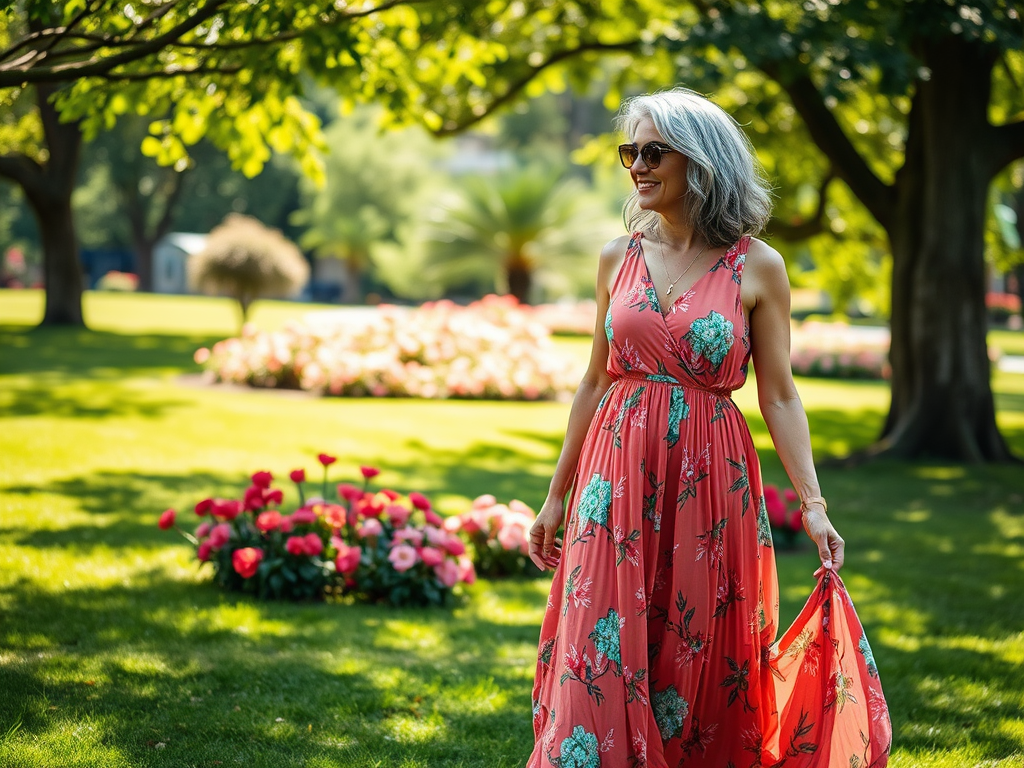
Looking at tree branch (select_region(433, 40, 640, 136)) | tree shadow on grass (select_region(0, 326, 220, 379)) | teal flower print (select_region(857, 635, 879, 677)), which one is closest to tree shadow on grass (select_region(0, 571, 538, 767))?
teal flower print (select_region(857, 635, 879, 677))

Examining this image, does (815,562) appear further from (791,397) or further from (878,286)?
(878,286)

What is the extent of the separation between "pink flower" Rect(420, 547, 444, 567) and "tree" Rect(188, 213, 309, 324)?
49.8 ft

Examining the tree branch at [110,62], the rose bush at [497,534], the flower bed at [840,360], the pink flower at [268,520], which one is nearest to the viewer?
the tree branch at [110,62]

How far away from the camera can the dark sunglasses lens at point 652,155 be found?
114 inches

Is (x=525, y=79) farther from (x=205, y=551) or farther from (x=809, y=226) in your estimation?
(x=205, y=551)

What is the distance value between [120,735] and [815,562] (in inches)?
196

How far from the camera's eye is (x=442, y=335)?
15828 millimetres

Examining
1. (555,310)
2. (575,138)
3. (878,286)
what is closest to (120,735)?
(878,286)

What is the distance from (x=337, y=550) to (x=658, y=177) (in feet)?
10.9

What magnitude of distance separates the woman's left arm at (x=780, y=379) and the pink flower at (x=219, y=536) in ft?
11.0

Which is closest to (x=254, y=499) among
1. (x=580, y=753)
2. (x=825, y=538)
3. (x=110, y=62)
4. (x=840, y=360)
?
(x=110, y=62)

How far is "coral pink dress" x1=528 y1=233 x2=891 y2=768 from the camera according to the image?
283 cm

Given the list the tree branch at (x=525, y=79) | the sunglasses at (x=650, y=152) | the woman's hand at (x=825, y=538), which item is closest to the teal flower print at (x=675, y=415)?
the woman's hand at (x=825, y=538)

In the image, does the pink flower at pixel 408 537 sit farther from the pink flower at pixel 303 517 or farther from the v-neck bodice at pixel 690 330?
the v-neck bodice at pixel 690 330
